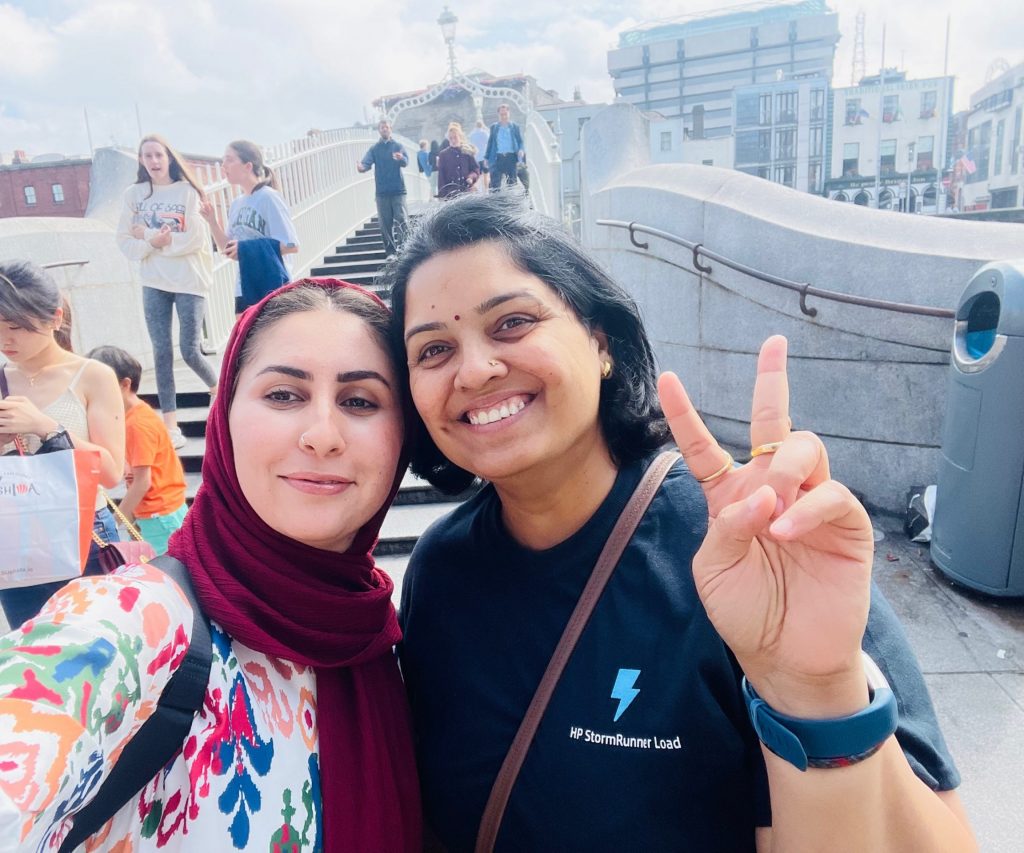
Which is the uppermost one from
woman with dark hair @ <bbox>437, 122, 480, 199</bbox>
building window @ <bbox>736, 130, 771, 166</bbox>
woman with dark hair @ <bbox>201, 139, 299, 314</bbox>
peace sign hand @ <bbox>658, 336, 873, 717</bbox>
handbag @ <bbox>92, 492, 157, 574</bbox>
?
building window @ <bbox>736, 130, 771, 166</bbox>

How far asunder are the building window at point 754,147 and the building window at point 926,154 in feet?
41.5

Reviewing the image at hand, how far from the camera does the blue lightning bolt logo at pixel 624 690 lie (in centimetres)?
121

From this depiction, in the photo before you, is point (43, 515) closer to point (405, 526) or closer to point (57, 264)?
point (405, 526)

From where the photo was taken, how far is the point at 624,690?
1222 mm

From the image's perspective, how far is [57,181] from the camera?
1836 inches

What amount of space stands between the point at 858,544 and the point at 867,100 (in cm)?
7063

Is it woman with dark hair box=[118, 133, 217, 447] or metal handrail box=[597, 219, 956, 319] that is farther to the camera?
woman with dark hair box=[118, 133, 217, 447]

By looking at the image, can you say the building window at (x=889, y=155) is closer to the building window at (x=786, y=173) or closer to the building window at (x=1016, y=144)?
the building window at (x=786, y=173)

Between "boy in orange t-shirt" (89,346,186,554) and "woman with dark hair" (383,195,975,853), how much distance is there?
226cm

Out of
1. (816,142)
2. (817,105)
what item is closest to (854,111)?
(817,105)

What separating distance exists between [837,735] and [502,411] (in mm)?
798

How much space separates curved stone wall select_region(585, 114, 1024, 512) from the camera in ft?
14.0

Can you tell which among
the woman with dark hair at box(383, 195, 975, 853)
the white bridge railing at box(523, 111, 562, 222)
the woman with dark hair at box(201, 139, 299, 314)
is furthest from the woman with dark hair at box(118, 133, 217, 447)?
the white bridge railing at box(523, 111, 562, 222)

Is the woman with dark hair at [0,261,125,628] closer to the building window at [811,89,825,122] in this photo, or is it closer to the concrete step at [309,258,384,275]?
the concrete step at [309,258,384,275]
